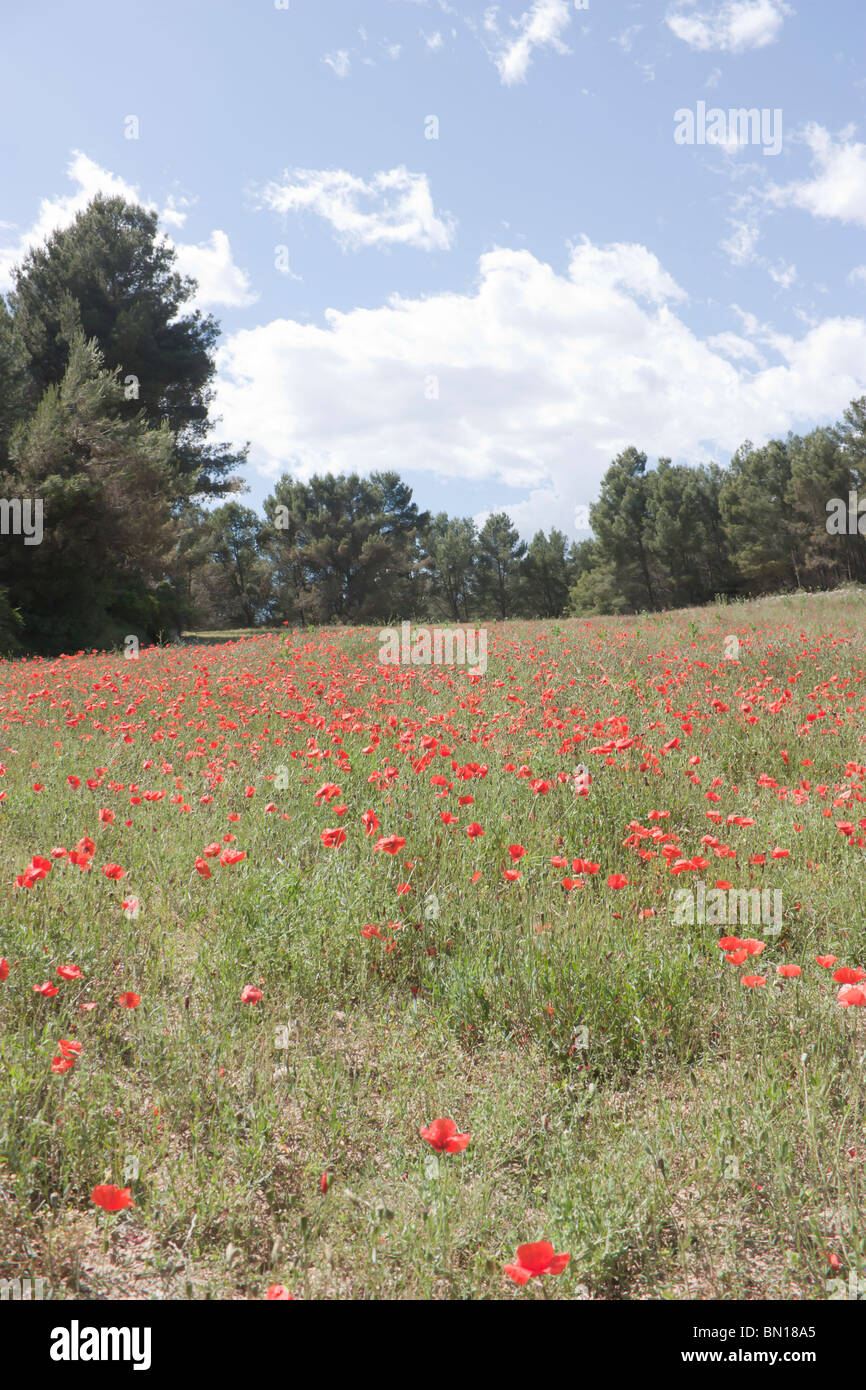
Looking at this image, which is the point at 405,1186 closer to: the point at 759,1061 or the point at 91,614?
the point at 759,1061

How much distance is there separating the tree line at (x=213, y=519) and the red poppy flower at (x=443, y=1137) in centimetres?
1849

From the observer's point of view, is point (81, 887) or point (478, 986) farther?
point (81, 887)

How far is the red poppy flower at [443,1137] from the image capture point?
6.49 ft

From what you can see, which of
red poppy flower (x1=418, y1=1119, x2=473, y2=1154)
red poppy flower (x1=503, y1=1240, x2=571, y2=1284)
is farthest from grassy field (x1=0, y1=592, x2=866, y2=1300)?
red poppy flower (x1=503, y1=1240, x2=571, y2=1284)

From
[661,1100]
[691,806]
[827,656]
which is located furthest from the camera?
[827,656]

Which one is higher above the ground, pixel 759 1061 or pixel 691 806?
pixel 691 806

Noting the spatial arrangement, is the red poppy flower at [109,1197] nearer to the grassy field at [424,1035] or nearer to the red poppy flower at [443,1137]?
the grassy field at [424,1035]

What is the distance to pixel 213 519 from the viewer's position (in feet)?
161

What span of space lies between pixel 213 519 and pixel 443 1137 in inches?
2000

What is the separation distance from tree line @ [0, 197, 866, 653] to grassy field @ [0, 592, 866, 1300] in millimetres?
15985

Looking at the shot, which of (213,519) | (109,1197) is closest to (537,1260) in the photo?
(109,1197)
